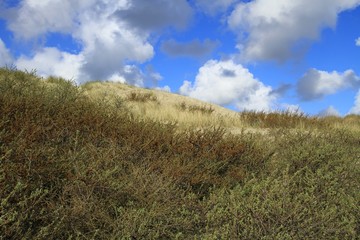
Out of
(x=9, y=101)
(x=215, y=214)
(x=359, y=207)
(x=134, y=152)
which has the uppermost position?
(x=9, y=101)

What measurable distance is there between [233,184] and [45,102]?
3.16m

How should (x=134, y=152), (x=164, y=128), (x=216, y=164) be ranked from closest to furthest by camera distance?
(x=134, y=152), (x=216, y=164), (x=164, y=128)

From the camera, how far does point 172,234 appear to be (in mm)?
3887

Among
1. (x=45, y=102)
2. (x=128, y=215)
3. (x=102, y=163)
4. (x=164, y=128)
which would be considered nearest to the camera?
(x=128, y=215)

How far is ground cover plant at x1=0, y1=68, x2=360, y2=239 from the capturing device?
3.70 metres

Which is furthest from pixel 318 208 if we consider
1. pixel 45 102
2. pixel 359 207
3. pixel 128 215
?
pixel 45 102

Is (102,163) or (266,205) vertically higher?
(102,163)

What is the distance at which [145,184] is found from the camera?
4422 mm

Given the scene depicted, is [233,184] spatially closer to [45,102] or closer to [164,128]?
[164,128]

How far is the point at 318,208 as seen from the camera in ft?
15.5

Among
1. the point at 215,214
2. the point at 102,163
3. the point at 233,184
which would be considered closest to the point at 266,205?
the point at 215,214

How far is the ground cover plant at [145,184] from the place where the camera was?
145 inches

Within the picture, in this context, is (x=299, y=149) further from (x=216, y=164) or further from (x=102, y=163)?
(x=102, y=163)

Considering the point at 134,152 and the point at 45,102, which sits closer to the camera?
the point at 134,152
